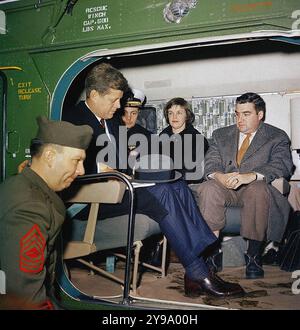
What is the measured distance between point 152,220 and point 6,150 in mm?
1552

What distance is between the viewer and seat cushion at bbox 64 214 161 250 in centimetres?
312

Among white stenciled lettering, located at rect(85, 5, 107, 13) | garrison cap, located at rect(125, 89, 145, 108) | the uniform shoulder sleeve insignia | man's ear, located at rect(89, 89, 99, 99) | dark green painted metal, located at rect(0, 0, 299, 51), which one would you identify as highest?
white stenciled lettering, located at rect(85, 5, 107, 13)

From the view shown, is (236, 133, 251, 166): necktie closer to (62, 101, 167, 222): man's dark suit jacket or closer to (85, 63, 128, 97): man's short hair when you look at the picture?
(62, 101, 167, 222): man's dark suit jacket

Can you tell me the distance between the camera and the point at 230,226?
3.95m

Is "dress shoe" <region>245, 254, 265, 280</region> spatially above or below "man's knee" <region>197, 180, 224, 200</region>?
below

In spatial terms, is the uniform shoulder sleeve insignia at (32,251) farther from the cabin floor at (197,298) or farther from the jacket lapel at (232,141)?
the jacket lapel at (232,141)

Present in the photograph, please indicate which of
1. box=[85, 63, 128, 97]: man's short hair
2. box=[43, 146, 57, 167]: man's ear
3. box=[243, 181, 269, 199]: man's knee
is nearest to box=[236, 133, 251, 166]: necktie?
box=[243, 181, 269, 199]: man's knee

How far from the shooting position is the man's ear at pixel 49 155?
2156 millimetres

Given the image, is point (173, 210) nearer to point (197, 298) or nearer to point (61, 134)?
point (197, 298)

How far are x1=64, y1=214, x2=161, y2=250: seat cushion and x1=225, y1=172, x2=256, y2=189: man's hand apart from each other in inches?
41.0

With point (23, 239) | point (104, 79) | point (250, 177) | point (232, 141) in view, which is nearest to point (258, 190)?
point (250, 177)

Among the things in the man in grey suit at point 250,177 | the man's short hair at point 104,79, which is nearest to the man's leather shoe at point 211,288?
the man in grey suit at point 250,177

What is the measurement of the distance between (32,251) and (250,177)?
2676 millimetres

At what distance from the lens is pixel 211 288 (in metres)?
3.00
